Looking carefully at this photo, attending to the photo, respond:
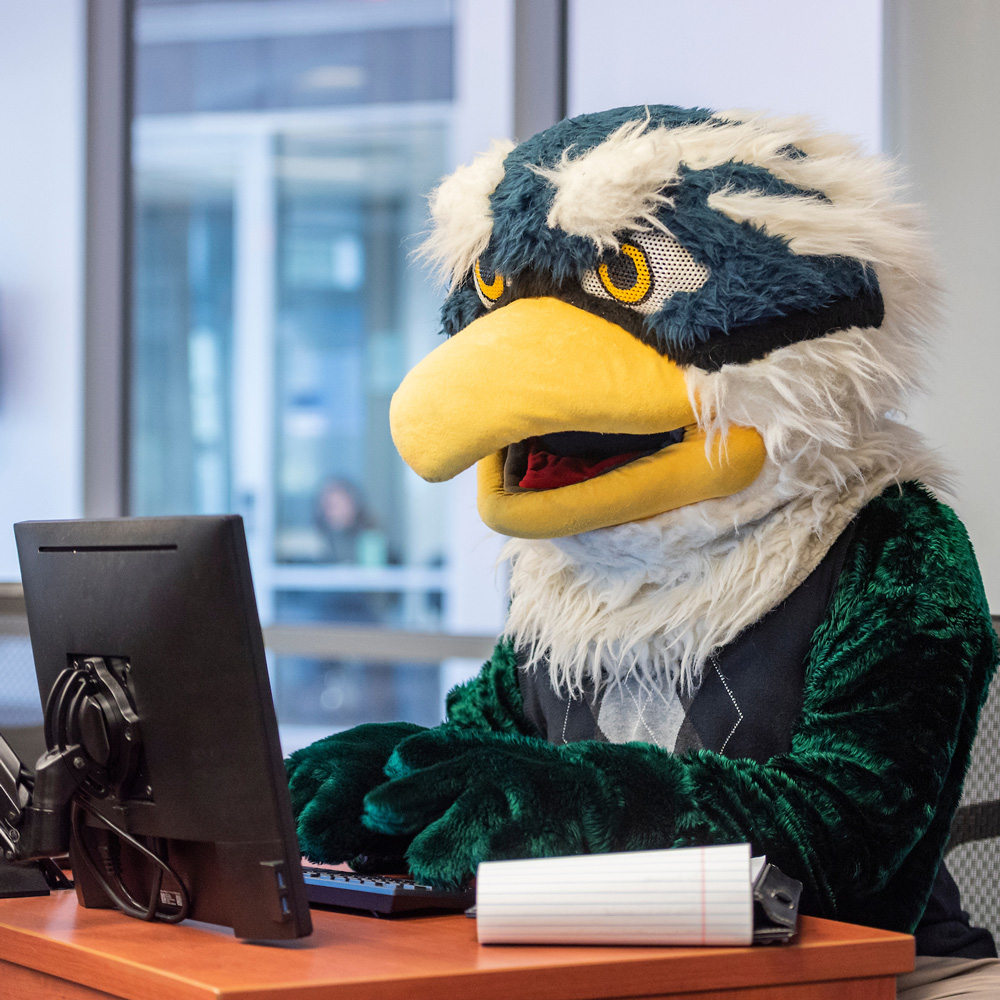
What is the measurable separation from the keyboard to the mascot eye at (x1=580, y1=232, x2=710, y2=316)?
0.54 meters

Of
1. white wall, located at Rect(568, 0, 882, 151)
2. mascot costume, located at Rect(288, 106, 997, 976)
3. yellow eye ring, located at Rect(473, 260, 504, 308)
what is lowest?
mascot costume, located at Rect(288, 106, 997, 976)

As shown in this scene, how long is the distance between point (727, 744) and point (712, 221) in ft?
1.60

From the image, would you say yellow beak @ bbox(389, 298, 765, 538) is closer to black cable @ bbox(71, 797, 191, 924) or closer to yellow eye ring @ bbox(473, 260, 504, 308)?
yellow eye ring @ bbox(473, 260, 504, 308)

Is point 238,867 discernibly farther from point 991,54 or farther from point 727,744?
point 991,54

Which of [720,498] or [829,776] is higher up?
[720,498]

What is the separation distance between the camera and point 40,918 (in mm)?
962

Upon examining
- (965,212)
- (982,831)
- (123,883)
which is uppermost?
(965,212)

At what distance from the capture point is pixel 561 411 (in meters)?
1.04

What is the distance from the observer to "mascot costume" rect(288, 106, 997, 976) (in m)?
0.98

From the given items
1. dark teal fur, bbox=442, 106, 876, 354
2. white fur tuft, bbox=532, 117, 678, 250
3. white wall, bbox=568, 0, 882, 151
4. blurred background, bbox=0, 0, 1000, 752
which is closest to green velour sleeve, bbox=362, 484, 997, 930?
dark teal fur, bbox=442, 106, 876, 354

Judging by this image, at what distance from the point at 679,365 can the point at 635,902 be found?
483mm

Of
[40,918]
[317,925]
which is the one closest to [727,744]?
[317,925]

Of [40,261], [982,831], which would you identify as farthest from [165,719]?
[40,261]

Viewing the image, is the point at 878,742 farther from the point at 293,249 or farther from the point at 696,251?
the point at 293,249
